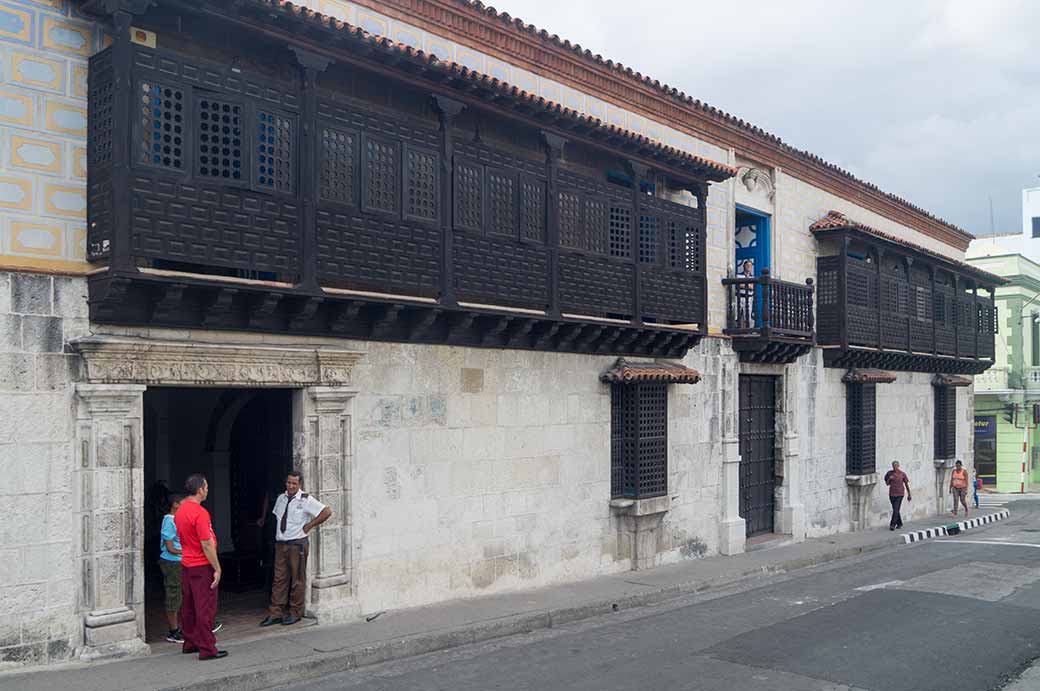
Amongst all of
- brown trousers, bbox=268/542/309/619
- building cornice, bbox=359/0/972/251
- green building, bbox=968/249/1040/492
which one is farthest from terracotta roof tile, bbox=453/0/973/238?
green building, bbox=968/249/1040/492

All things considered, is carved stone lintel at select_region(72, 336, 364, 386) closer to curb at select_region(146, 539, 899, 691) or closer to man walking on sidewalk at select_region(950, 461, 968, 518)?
curb at select_region(146, 539, 899, 691)

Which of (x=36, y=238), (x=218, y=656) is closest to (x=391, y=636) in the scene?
(x=218, y=656)

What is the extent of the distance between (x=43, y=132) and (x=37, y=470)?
8.82 feet

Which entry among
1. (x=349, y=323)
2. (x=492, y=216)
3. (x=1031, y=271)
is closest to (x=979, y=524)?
(x=1031, y=271)

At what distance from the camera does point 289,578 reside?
9.11 meters

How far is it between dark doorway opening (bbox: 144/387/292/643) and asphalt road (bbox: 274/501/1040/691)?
2.49 meters

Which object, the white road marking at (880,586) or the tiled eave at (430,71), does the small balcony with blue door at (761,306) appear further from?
the white road marking at (880,586)

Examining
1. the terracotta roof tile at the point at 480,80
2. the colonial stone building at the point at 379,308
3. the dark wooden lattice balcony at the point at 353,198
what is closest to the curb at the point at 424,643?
the colonial stone building at the point at 379,308

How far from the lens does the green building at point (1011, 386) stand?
102 feet

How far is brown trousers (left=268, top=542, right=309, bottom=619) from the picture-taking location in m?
8.98

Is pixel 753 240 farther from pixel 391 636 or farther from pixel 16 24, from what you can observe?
pixel 16 24

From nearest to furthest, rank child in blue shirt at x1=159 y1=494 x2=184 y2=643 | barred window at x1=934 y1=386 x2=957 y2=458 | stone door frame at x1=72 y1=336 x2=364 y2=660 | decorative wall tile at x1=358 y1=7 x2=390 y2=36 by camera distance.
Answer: stone door frame at x1=72 y1=336 x2=364 y2=660, child in blue shirt at x1=159 y1=494 x2=184 y2=643, decorative wall tile at x1=358 y1=7 x2=390 y2=36, barred window at x1=934 y1=386 x2=957 y2=458

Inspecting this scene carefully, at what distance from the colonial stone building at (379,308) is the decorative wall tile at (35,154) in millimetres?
19

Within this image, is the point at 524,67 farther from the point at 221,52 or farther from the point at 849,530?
the point at 849,530
